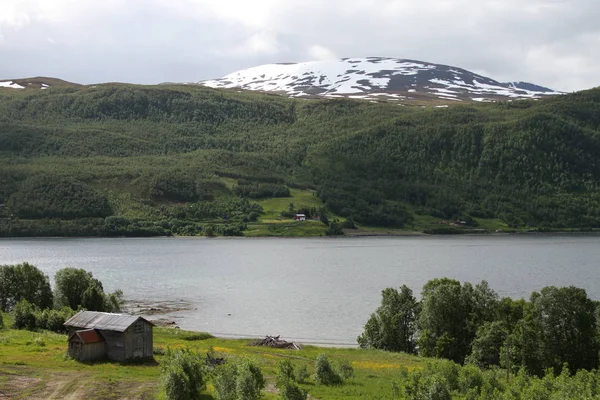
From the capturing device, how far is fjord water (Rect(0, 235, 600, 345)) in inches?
3356

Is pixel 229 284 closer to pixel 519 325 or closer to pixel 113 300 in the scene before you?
pixel 113 300

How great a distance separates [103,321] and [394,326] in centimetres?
2776

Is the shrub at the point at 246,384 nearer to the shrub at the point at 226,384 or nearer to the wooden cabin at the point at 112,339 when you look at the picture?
the shrub at the point at 226,384

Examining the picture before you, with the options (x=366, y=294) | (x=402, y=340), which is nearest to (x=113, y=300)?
(x=402, y=340)

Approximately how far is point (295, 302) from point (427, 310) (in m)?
39.0

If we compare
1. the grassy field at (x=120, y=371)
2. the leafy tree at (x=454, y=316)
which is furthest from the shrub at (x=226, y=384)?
the leafy tree at (x=454, y=316)

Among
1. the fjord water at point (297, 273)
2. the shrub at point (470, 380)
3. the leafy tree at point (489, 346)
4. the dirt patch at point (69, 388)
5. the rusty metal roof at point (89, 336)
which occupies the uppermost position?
the rusty metal roof at point (89, 336)

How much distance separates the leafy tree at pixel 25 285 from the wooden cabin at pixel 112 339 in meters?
28.2

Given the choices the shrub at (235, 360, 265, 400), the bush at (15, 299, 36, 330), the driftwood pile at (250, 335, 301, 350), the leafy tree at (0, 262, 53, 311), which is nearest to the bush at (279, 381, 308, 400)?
the shrub at (235, 360, 265, 400)

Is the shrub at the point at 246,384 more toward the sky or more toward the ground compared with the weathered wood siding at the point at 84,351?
more toward the sky

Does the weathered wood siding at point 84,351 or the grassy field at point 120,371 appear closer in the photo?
the grassy field at point 120,371

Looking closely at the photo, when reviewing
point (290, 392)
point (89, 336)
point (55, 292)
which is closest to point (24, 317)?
point (55, 292)

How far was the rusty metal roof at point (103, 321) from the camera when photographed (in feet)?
167

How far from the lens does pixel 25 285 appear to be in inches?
3088
